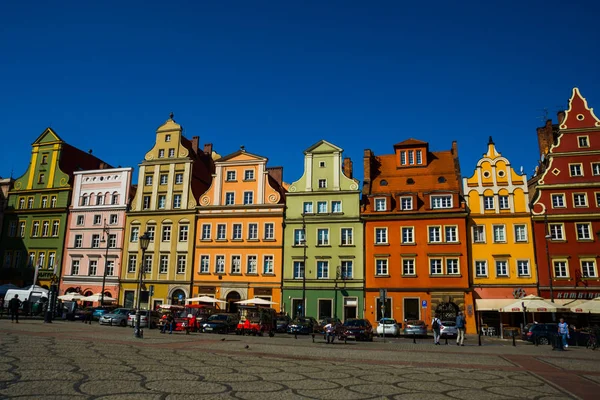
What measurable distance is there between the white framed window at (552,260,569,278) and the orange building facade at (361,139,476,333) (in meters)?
6.95

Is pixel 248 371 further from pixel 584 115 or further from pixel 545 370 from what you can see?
pixel 584 115

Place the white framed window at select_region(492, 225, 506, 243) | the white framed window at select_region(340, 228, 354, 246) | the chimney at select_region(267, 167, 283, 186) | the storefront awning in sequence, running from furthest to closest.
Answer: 1. the chimney at select_region(267, 167, 283, 186)
2. the white framed window at select_region(340, 228, 354, 246)
3. the white framed window at select_region(492, 225, 506, 243)
4. the storefront awning

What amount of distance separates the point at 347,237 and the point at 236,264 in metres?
11.2

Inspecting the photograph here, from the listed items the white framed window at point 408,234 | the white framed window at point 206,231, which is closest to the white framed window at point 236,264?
the white framed window at point 206,231

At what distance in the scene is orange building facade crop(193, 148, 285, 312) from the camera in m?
46.8

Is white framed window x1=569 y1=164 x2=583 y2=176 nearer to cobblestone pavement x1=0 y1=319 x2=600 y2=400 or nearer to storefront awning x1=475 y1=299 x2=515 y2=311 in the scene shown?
storefront awning x1=475 y1=299 x2=515 y2=311

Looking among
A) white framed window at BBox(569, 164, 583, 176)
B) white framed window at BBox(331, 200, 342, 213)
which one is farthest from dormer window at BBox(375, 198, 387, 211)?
white framed window at BBox(569, 164, 583, 176)

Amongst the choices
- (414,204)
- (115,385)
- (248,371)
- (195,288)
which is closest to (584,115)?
(414,204)

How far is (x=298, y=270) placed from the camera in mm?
45906

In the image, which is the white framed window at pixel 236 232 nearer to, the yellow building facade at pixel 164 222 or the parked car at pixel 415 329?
the yellow building facade at pixel 164 222

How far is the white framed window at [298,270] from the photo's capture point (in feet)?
150

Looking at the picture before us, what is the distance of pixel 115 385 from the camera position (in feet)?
32.6

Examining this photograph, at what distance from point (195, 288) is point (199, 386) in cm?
3923

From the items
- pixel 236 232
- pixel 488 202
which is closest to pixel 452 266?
pixel 488 202
